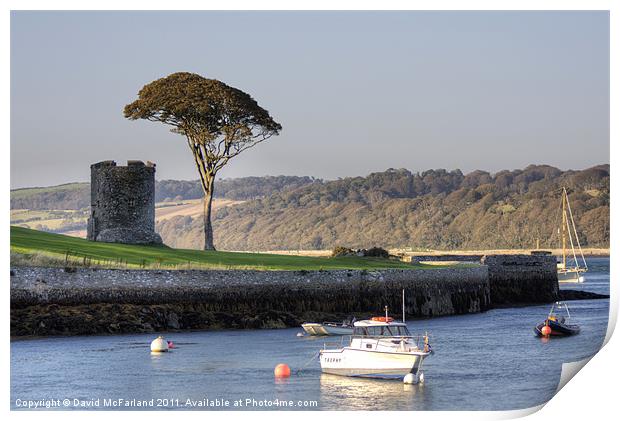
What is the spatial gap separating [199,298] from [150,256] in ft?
16.6

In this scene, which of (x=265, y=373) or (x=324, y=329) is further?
(x=324, y=329)

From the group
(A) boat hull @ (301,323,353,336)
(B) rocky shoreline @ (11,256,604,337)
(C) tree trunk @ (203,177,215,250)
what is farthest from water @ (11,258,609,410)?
(C) tree trunk @ (203,177,215,250)

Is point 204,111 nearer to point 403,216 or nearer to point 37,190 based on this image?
point 37,190

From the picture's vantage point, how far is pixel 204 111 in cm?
5584

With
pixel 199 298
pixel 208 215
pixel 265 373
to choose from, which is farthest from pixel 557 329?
pixel 208 215

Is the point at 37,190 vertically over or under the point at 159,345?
over

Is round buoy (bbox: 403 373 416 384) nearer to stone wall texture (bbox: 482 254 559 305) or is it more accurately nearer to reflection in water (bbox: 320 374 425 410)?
reflection in water (bbox: 320 374 425 410)

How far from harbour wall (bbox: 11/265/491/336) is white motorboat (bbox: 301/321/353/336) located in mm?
2445

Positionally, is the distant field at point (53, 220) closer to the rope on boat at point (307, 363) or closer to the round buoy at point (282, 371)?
the rope on boat at point (307, 363)

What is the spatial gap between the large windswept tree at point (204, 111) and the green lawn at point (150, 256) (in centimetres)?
561

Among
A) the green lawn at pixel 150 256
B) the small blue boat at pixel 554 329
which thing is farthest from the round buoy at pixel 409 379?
the green lawn at pixel 150 256

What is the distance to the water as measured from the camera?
27.9 metres

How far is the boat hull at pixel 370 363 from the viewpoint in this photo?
1208 inches
